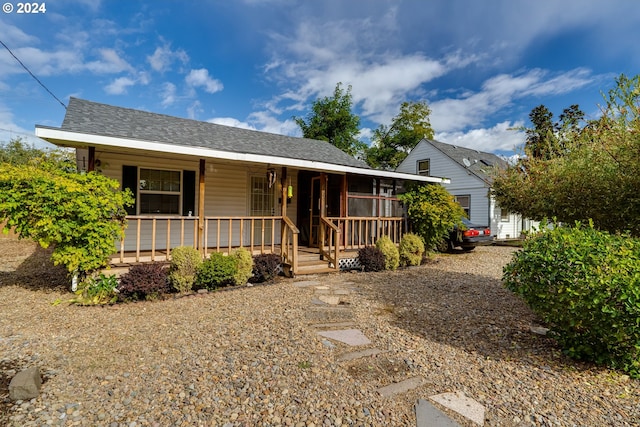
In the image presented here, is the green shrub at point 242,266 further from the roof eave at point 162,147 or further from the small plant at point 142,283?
the roof eave at point 162,147

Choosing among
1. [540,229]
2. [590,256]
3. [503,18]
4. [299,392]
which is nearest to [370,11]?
[503,18]

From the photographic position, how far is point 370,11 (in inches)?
377

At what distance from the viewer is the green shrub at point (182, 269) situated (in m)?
5.66

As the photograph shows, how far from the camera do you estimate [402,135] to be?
1182 inches

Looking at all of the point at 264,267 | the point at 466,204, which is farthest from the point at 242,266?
the point at 466,204

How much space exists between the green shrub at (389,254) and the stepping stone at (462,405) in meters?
5.93

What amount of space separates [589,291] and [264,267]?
213 inches

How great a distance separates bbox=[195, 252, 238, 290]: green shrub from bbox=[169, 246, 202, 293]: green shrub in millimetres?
163

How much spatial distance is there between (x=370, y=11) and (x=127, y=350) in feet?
34.8

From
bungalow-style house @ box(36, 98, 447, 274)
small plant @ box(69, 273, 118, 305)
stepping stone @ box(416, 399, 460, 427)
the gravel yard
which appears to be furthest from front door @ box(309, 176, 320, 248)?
stepping stone @ box(416, 399, 460, 427)

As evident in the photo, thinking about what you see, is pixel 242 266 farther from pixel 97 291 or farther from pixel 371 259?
pixel 371 259

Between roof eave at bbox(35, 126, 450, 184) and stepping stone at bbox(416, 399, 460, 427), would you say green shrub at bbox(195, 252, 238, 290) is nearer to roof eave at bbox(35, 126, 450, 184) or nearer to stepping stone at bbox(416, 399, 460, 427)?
roof eave at bbox(35, 126, 450, 184)

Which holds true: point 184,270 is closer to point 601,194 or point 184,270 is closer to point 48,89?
point 601,194

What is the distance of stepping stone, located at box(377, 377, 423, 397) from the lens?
8.58 feet
